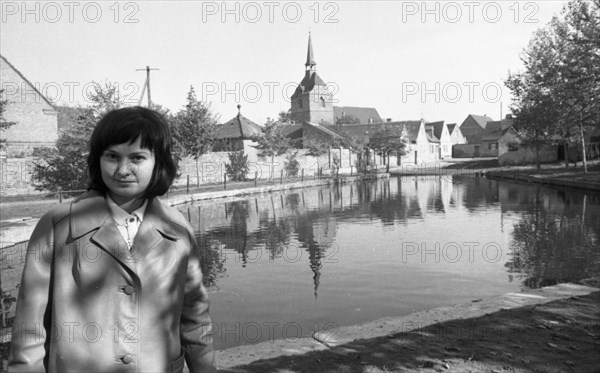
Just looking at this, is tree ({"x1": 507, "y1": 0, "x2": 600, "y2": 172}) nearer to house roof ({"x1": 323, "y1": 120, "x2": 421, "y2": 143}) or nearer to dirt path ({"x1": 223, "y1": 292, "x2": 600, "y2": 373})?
dirt path ({"x1": 223, "y1": 292, "x2": 600, "y2": 373})

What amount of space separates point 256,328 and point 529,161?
57.2m

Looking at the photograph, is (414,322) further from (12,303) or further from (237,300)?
(12,303)

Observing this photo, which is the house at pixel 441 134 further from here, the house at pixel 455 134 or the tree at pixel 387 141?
the tree at pixel 387 141

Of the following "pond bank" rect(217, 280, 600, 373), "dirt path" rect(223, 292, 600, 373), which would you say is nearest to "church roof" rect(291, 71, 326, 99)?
"pond bank" rect(217, 280, 600, 373)

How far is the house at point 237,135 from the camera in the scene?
167ft

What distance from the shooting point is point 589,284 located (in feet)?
23.3

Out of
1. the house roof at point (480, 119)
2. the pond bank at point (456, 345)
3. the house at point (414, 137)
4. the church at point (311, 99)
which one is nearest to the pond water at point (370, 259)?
the pond bank at point (456, 345)

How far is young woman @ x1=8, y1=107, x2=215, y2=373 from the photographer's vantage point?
193 cm

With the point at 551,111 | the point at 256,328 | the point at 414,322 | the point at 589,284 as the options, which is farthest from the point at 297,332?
the point at 551,111

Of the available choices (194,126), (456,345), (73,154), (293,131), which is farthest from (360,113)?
(456,345)

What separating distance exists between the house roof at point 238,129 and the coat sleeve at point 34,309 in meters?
49.3

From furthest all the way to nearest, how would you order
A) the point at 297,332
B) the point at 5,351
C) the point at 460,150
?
the point at 460,150, the point at 297,332, the point at 5,351

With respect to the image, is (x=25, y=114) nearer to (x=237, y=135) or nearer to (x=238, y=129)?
(x=237, y=135)

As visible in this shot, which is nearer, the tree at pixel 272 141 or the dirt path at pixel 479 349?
the dirt path at pixel 479 349
